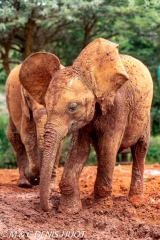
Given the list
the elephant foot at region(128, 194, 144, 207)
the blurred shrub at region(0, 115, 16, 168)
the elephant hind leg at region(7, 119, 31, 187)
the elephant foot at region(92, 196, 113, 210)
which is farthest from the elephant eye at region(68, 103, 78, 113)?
the blurred shrub at region(0, 115, 16, 168)

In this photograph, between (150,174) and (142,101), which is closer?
(142,101)

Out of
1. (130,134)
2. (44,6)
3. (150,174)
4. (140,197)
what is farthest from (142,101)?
(44,6)

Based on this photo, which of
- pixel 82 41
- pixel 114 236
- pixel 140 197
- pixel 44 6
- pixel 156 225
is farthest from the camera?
pixel 82 41

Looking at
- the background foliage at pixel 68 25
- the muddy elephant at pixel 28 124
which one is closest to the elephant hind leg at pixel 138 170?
the muddy elephant at pixel 28 124

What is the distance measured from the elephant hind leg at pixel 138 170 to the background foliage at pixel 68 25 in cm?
385

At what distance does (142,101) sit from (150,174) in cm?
305

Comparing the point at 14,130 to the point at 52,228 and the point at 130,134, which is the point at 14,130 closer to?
the point at 130,134

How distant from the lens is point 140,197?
18.7 ft

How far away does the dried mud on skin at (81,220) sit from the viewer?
436cm

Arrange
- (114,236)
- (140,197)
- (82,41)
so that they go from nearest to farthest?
(114,236) < (140,197) < (82,41)

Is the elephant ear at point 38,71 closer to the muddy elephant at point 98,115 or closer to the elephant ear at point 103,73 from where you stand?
the muddy elephant at point 98,115

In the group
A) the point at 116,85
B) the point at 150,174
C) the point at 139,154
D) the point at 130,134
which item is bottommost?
the point at 150,174

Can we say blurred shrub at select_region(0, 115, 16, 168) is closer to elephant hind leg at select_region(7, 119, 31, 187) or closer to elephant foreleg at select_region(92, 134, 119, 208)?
elephant hind leg at select_region(7, 119, 31, 187)

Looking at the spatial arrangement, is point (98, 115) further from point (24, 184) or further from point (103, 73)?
point (24, 184)
